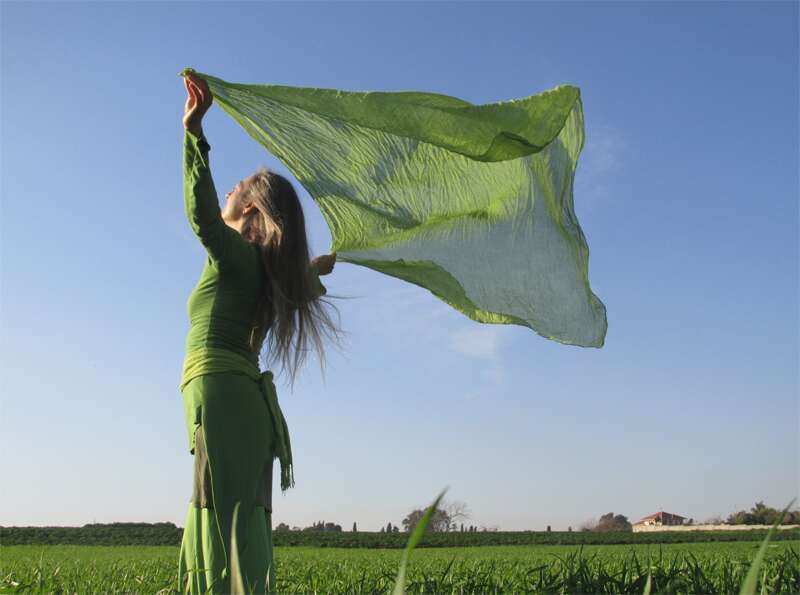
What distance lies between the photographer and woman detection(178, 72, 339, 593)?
3.45 metres

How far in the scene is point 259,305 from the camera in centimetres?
386

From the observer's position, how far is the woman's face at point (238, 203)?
13.0 ft

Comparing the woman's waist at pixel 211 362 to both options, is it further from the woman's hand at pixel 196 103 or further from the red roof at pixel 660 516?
the red roof at pixel 660 516

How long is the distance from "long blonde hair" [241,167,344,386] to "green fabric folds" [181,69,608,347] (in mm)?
808

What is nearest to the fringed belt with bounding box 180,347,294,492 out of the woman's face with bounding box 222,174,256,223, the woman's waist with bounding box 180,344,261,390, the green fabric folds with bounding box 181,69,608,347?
the woman's waist with bounding box 180,344,261,390

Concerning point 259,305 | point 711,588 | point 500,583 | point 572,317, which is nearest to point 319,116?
point 259,305

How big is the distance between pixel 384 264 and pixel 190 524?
93.7 inches

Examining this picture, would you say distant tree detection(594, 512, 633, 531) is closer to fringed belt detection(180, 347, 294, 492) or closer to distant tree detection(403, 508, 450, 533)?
distant tree detection(403, 508, 450, 533)

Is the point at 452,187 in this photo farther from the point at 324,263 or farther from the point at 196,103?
the point at 196,103

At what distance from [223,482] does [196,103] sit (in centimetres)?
189

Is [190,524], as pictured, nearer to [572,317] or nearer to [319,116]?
[319,116]

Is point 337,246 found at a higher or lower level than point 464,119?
lower

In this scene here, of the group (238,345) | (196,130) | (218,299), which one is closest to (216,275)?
(218,299)

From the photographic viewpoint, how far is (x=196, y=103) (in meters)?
3.58
